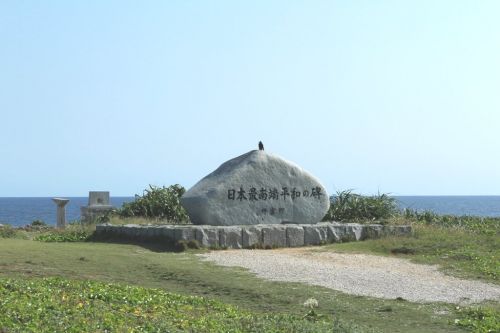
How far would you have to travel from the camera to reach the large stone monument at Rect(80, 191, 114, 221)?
2494 centimetres

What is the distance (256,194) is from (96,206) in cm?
932

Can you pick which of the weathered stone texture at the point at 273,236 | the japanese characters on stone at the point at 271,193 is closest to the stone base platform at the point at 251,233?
the weathered stone texture at the point at 273,236

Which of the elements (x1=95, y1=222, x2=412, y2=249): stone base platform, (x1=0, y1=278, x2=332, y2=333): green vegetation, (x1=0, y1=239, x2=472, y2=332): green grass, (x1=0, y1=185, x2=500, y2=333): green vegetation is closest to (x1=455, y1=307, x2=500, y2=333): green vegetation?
(x1=0, y1=185, x2=500, y2=333): green vegetation

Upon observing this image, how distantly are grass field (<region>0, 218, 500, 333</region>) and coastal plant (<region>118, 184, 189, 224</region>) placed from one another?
6.73 metres

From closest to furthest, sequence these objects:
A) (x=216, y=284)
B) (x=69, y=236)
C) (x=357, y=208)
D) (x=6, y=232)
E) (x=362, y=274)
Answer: (x=216, y=284) < (x=362, y=274) < (x=69, y=236) < (x=6, y=232) < (x=357, y=208)

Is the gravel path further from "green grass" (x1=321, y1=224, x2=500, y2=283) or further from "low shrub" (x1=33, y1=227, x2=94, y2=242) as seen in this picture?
"low shrub" (x1=33, y1=227, x2=94, y2=242)

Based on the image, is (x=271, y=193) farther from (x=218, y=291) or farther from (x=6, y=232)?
(x=218, y=291)

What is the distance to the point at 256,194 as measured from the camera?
1831 cm

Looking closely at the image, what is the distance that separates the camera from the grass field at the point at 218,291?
8250mm

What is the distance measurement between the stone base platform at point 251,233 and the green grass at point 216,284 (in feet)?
5.05

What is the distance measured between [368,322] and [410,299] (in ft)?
5.57

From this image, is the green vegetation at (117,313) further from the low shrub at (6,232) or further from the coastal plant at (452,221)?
the coastal plant at (452,221)

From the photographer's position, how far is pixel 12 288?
8883mm

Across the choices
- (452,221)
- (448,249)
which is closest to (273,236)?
(448,249)
